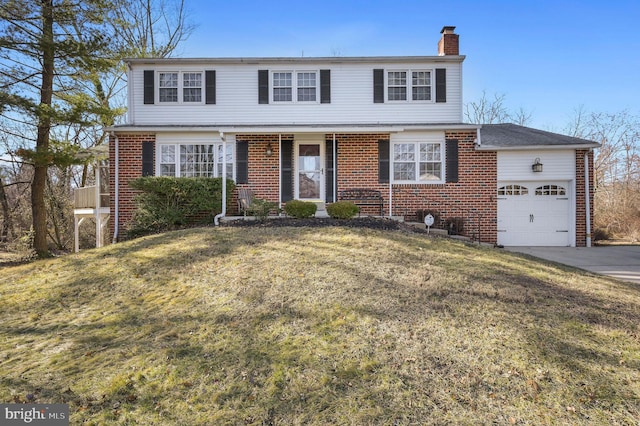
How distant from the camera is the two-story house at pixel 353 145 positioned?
11391mm

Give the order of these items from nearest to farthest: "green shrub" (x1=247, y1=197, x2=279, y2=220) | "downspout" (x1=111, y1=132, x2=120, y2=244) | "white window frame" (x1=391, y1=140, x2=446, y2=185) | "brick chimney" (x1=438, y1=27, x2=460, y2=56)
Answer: "green shrub" (x1=247, y1=197, x2=279, y2=220) → "downspout" (x1=111, y1=132, x2=120, y2=244) → "white window frame" (x1=391, y1=140, x2=446, y2=185) → "brick chimney" (x1=438, y1=27, x2=460, y2=56)

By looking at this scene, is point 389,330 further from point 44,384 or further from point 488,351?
point 44,384

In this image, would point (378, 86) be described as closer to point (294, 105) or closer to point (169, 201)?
point (294, 105)

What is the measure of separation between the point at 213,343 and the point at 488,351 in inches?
102

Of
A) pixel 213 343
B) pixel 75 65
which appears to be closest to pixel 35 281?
pixel 213 343

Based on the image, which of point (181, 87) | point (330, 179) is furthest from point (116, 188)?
point (330, 179)

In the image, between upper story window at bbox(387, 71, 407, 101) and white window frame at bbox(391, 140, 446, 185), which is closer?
white window frame at bbox(391, 140, 446, 185)

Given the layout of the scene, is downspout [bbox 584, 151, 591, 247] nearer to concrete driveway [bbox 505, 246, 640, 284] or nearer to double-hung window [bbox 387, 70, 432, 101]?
concrete driveway [bbox 505, 246, 640, 284]

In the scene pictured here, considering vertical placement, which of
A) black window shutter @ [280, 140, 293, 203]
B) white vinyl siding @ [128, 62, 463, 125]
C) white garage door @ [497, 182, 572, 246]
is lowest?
white garage door @ [497, 182, 572, 246]

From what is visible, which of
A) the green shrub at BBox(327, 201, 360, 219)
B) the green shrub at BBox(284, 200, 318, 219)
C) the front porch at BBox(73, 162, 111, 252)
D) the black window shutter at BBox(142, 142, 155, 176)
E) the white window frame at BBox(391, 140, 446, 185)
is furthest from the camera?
the front porch at BBox(73, 162, 111, 252)

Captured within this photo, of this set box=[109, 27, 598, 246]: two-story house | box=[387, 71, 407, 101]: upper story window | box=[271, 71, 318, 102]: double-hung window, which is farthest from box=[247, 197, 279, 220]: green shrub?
box=[387, 71, 407, 101]: upper story window

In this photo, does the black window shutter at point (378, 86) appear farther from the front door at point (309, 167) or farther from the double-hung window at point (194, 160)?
the double-hung window at point (194, 160)

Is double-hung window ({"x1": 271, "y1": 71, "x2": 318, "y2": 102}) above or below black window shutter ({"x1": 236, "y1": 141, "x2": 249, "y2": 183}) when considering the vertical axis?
above

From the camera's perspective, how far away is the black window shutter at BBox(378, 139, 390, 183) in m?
11.4
